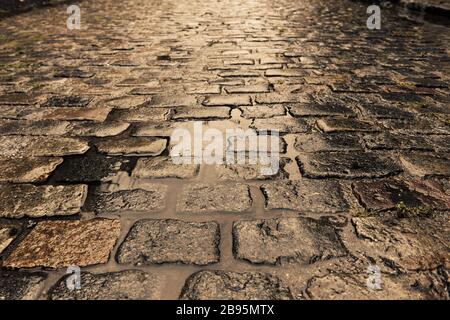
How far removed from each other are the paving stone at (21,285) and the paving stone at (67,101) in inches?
81.6

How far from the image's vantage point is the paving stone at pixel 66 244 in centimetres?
156

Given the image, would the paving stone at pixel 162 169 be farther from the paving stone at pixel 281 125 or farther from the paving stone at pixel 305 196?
the paving stone at pixel 281 125

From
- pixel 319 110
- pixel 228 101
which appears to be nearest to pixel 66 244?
pixel 228 101

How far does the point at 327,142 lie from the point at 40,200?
1.90 m

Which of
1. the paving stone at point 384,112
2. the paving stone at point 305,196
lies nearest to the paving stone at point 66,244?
the paving stone at point 305,196

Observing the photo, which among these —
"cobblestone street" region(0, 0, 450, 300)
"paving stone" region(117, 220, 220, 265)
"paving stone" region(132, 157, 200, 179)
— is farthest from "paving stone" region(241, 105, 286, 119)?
"paving stone" region(117, 220, 220, 265)

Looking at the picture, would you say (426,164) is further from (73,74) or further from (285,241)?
(73,74)

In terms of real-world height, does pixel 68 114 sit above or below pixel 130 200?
above

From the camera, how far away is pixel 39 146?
99.6 inches

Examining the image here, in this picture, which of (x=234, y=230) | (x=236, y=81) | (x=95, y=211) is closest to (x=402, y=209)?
(x=234, y=230)

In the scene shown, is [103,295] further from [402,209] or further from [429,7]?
[429,7]

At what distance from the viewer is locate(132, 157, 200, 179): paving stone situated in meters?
2.17

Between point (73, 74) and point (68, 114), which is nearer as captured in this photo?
point (68, 114)

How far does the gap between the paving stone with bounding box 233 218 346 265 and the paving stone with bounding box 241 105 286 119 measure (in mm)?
1382
